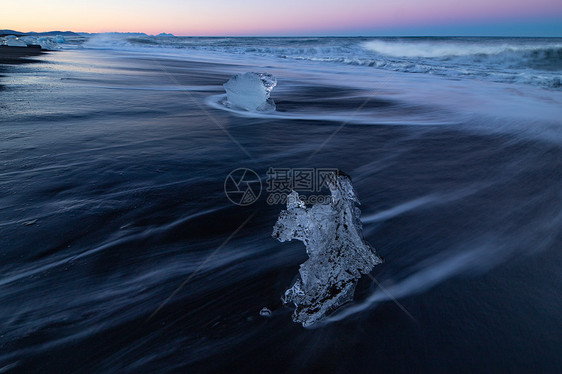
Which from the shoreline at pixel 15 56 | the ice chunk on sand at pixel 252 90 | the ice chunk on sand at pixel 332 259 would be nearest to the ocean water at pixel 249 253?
the ice chunk on sand at pixel 332 259

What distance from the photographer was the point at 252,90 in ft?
16.3

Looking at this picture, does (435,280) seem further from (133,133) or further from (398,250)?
(133,133)

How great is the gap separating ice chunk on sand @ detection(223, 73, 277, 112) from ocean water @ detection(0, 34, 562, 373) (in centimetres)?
122

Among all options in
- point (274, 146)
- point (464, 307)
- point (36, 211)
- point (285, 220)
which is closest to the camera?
point (464, 307)

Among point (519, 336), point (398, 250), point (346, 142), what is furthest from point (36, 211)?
point (346, 142)

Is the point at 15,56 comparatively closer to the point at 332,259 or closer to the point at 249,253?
the point at 249,253

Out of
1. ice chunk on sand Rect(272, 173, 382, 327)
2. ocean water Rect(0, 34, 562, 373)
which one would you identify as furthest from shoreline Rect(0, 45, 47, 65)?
ice chunk on sand Rect(272, 173, 382, 327)

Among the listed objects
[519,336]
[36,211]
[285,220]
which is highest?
[285,220]

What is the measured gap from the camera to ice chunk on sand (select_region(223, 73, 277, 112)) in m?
4.88

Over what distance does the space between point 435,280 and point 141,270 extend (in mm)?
1414

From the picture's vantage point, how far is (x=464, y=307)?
4.39ft

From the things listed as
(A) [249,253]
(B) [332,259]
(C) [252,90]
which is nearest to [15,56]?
(C) [252,90]

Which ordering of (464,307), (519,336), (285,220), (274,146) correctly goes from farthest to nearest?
(274,146) < (285,220) < (464,307) < (519,336)

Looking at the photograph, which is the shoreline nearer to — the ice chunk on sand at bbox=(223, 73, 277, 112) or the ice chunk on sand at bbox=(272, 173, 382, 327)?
the ice chunk on sand at bbox=(223, 73, 277, 112)
